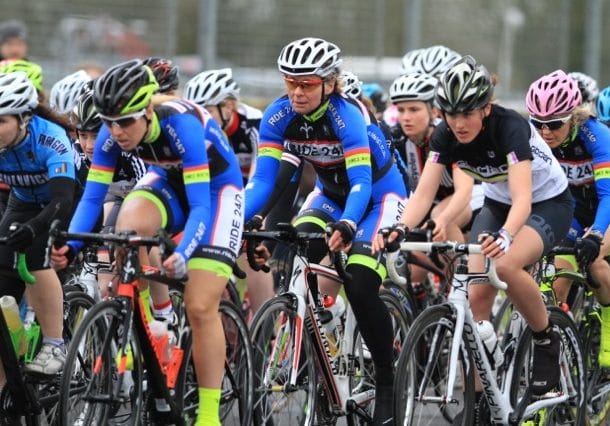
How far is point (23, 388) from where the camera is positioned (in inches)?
317

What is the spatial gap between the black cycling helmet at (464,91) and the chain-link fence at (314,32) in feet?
19.8

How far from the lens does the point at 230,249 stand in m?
7.79

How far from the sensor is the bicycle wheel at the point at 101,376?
724 cm

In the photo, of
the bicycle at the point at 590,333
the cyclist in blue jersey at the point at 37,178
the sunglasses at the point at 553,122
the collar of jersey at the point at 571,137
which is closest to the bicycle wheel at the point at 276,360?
the cyclist in blue jersey at the point at 37,178

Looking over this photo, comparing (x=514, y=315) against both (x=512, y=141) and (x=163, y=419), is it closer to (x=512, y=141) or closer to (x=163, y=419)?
(x=512, y=141)

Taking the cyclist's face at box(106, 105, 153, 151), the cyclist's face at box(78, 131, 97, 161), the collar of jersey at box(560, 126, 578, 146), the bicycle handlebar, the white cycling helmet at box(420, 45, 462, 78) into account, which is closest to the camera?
the cyclist's face at box(106, 105, 153, 151)

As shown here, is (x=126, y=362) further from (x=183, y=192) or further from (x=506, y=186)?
(x=506, y=186)

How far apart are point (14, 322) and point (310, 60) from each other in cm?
224

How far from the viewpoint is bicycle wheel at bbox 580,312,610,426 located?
9.55 meters

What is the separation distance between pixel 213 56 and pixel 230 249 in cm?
735

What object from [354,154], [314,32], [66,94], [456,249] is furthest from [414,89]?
[314,32]

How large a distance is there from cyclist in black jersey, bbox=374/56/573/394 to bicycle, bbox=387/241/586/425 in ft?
0.39

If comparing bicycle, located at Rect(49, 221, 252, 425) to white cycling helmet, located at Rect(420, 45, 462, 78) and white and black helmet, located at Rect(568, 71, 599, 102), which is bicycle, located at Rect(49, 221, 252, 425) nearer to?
white and black helmet, located at Rect(568, 71, 599, 102)

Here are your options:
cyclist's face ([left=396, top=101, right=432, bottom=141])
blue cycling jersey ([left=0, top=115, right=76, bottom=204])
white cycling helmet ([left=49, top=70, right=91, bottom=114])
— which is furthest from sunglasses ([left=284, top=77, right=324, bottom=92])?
cyclist's face ([left=396, top=101, right=432, bottom=141])
